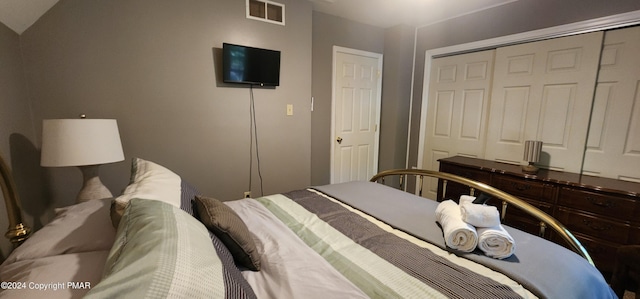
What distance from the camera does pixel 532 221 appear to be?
2.19 meters

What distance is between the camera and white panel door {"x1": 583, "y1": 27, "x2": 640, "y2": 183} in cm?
200

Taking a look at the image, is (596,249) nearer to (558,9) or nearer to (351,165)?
(558,9)

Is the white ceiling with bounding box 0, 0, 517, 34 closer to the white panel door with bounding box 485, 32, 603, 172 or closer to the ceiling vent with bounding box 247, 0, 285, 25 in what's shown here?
the ceiling vent with bounding box 247, 0, 285, 25

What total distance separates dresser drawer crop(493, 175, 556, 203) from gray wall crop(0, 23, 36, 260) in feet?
11.5

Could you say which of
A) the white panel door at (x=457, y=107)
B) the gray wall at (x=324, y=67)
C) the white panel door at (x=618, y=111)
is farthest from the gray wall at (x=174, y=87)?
the white panel door at (x=618, y=111)

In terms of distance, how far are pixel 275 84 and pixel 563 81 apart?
274 cm

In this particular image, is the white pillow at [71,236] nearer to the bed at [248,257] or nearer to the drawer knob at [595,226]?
the bed at [248,257]

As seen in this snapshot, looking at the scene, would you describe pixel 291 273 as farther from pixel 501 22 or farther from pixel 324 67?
pixel 501 22

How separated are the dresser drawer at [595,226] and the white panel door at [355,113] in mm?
2097

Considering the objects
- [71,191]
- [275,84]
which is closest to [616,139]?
[275,84]

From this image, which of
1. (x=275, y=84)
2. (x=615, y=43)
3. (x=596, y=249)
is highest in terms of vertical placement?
(x=615, y=43)

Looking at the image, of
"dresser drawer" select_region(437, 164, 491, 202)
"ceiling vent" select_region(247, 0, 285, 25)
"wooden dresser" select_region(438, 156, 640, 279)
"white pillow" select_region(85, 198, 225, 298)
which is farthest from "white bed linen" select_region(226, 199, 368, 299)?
"wooden dresser" select_region(438, 156, 640, 279)

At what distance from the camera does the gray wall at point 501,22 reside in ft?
7.01

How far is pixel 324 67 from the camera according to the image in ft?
10.1
